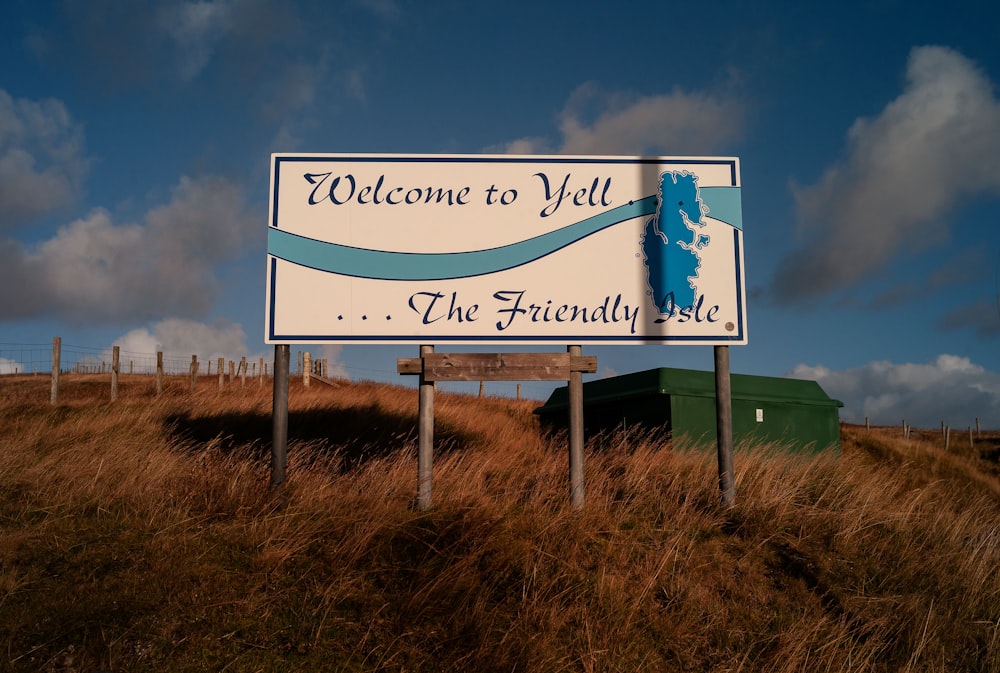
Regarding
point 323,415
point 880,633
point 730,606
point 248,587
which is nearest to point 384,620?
point 248,587

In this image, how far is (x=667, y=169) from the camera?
25.5ft

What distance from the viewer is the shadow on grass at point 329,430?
10.9 m

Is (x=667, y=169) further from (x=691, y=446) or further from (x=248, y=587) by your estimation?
(x=248, y=587)

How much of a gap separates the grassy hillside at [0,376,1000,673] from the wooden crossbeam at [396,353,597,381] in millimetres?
1103

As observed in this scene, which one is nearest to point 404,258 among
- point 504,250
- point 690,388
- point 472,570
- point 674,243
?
point 504,250

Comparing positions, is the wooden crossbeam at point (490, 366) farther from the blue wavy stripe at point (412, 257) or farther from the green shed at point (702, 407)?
the green shed at point (702, 407)

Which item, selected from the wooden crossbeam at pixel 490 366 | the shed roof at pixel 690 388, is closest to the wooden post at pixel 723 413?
the wooden crossbeam at pixel 490 366

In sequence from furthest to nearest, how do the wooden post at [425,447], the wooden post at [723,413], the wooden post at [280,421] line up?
the wooden post at [723,413] → the wooden post at [280,421] → the wooden post at [425,447]

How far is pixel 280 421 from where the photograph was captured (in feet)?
23.0

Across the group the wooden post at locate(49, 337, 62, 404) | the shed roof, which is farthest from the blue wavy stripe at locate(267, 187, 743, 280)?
the wooden post at locate(49, 337, 62, 404)

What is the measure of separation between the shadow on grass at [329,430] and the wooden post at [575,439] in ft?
12.5

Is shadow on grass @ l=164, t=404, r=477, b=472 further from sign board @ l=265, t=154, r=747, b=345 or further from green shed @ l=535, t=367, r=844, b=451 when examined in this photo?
sign board @ l=265, t=154, r=747, b=345

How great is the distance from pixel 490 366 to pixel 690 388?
5.60 m

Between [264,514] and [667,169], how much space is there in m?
5.64
